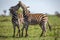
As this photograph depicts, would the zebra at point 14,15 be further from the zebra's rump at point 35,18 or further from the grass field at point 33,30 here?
the zebra's rump at point 35,18

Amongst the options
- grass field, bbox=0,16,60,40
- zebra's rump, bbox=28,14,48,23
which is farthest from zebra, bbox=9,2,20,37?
zebra's rump, bbox=28,14,48,23

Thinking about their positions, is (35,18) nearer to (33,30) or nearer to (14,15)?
(33,30)

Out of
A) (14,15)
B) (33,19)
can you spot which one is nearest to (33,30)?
(33,19)

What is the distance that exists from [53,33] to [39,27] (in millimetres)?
220

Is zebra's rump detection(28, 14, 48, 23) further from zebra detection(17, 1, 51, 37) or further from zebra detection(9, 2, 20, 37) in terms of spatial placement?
zebra detection(9, 2, 20, 37)

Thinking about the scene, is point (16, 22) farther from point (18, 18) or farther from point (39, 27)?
point (39, 27)

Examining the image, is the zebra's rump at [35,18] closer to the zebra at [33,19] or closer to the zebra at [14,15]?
the zebra at [33,19]

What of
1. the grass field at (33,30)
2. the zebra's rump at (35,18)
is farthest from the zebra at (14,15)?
the zebra's rump at (35,18)

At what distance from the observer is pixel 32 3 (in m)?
3.85

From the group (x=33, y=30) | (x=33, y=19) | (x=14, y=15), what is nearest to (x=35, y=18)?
(x=33, y=19)

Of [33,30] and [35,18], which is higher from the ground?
[35,18]

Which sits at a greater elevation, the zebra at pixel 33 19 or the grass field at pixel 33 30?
the zebra at pixel 33 19

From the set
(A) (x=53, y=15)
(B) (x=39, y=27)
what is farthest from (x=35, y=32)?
(A) (x=53, y=15)

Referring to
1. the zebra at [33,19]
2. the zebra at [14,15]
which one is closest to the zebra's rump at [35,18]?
the zebra at [33,19]
